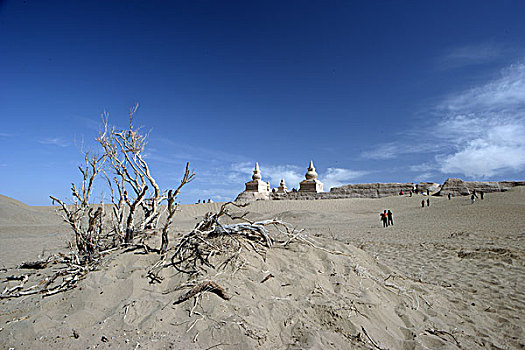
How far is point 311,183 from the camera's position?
39.0 metres

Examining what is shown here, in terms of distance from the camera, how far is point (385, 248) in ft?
29.0

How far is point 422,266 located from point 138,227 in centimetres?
600

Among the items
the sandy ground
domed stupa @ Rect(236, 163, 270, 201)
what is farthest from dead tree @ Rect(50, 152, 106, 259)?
domed stupa @ Rect(236, 163, 270, 201)

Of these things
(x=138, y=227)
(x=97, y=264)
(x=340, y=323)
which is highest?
(x=138, y=227)

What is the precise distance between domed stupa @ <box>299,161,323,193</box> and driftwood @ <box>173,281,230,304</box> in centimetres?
3586

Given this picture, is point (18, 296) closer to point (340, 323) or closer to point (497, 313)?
point (340, 323)

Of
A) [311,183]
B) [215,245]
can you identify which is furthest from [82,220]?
[311,183]

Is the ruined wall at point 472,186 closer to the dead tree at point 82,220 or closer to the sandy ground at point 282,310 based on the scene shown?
the sandy ground at point 282,310

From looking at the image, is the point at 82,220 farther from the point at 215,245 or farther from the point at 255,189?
the point at 255,189

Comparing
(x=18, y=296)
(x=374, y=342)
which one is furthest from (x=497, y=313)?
(x=18, y=296)

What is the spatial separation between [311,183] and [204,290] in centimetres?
3672

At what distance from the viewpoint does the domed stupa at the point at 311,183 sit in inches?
1522

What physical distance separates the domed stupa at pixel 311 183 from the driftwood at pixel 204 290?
35865mm

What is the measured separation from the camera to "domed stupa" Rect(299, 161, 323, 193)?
38.7 m
